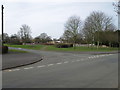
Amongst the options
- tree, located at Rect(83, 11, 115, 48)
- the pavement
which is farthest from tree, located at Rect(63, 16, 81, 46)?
the pavement

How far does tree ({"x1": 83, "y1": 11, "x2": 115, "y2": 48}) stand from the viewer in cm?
4884

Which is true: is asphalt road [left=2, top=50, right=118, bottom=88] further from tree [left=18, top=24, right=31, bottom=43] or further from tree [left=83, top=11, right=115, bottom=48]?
tree [left=18, top=24, right=31, bottom=43]

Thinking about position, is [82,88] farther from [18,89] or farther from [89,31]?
[89,31]

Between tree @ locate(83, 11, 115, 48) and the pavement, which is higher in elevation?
tree @ locate(83, 11, 115, 48)

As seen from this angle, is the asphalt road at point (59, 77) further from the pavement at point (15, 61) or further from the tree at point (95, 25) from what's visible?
the tree at point (95, 25)

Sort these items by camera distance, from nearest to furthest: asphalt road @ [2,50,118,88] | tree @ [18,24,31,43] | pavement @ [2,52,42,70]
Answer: asphalt road @ [2,50,118,88] → pavement @ [2,52,42,70] → tree @ [18,24,31,43]

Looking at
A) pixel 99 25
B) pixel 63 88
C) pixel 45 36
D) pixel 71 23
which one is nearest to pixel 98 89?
pixel 63 88

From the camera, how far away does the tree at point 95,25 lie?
160 feet

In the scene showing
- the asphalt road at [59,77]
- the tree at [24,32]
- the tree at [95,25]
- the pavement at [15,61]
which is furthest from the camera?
the tree at [24,32]

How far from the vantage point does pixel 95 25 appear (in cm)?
4894

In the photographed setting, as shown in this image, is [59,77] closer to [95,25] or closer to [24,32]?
[95,25]

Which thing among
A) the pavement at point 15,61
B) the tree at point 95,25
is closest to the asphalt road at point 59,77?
the pavement at point 15,61

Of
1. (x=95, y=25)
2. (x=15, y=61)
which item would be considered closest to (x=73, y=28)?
(x=95, y=25)

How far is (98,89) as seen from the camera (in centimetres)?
600
